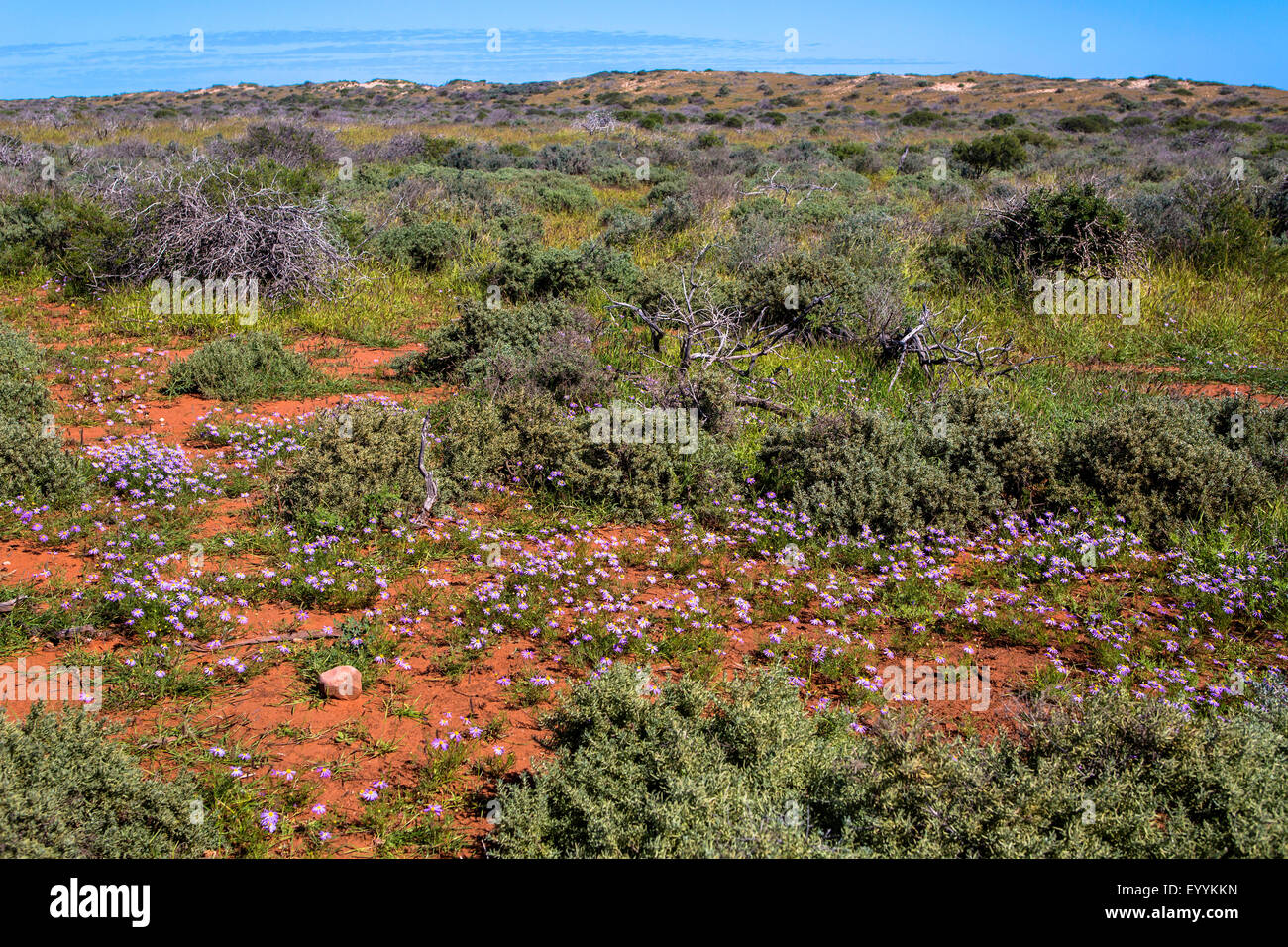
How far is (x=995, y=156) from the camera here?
76.0 ft

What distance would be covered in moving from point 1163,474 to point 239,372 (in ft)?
23.5

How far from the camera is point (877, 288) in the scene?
29.9 ft

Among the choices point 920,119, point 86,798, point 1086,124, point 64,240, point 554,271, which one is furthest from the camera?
point 920,119

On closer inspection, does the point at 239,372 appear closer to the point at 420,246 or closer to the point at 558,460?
the point at 558,460

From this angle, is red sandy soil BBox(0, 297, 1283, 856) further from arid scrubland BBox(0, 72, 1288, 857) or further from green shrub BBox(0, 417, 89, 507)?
green shrub BBox(0, 417, 89, 507)

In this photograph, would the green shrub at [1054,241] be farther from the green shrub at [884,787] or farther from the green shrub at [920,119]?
the green shrub at [920,119]

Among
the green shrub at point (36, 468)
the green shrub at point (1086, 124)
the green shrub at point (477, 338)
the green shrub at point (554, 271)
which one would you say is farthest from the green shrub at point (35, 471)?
the green shrub at point (1086, 124)

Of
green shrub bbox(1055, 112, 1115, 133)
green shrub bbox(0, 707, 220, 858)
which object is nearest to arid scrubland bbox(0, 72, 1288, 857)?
green shrub bbox(0, 707, 220, 858)

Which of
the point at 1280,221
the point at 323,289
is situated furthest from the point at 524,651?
the point at 1280,221

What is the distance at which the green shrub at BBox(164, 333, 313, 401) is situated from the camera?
7.25 m

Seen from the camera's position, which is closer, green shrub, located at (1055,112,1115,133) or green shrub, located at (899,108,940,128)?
green shrub, located at (1055,112,1115,133)

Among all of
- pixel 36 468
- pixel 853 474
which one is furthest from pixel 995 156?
pixel 36 468

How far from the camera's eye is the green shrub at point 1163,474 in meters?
5.76

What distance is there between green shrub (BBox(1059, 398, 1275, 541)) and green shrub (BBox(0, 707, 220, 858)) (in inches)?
221
